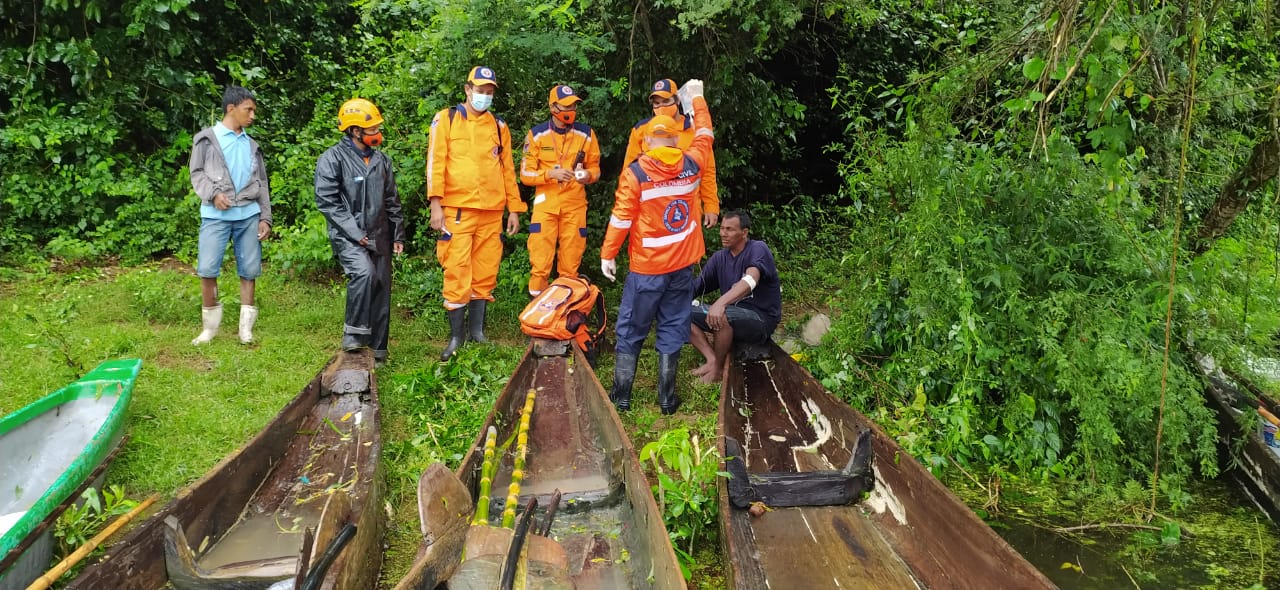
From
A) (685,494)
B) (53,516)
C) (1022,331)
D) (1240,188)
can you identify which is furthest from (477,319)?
(1240,188)

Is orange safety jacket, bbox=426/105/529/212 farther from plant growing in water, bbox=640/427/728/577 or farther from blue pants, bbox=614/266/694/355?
plant growing in water, bbox=640/427/728/577

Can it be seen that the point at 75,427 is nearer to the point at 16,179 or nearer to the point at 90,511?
the point at 90,511

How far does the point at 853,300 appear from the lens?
5887 millimetres

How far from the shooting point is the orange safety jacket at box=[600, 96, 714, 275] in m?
4.83

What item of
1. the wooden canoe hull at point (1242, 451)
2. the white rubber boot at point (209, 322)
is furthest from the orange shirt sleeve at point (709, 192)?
the white rubber boot at point (209, 322)

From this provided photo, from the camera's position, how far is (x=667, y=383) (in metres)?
5.36

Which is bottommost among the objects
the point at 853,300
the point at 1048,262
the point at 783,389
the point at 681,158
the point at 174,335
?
the point at 174,335

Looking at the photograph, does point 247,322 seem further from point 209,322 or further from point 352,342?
point 352,342

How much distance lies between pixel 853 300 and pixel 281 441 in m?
4.11

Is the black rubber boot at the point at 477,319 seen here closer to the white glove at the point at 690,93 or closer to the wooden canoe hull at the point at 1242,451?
the white glove at the point at 690,93

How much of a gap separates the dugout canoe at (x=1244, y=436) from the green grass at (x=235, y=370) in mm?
3071

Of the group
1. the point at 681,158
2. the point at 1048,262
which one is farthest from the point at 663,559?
the point at 1048,262

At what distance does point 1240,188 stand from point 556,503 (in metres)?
5.26

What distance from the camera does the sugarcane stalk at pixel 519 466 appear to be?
3.25m
